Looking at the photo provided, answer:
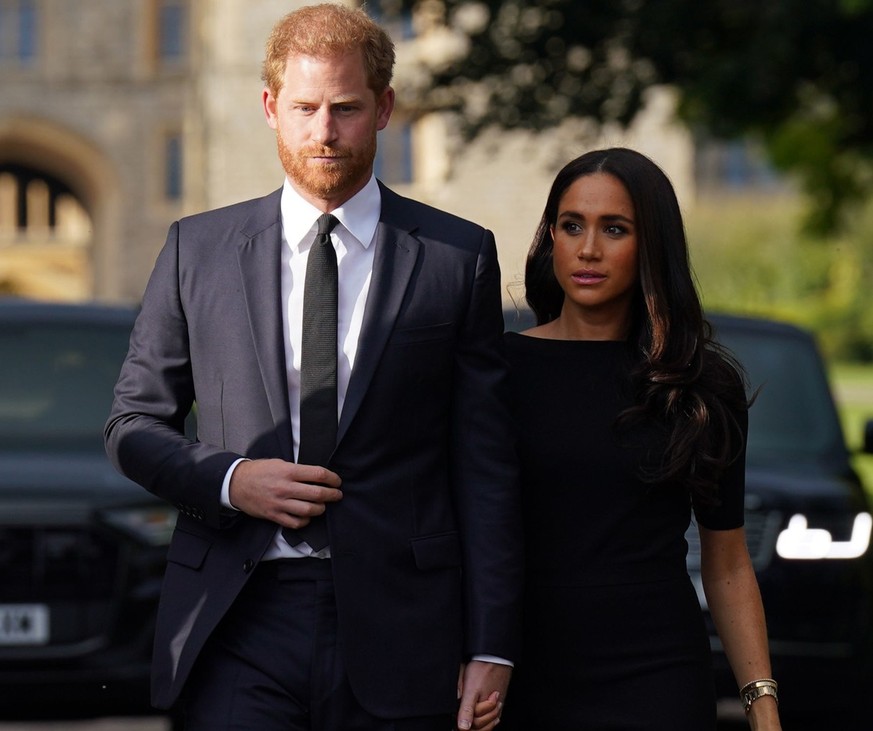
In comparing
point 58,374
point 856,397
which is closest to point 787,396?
point 58,374

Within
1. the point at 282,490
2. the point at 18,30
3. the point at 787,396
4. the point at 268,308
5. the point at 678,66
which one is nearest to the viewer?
the point at 282,490

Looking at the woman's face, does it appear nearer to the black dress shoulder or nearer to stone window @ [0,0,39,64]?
the black dress shoulder

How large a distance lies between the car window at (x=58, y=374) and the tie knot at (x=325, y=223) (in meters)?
3.62

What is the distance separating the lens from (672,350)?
11.4 feet

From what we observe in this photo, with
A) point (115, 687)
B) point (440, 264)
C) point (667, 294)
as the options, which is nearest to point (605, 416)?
point (667, 294)

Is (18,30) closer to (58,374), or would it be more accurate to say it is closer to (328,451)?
(58,374)

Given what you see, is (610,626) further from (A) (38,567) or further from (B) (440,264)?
(A) (38,567)

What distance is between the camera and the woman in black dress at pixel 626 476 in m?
3.35

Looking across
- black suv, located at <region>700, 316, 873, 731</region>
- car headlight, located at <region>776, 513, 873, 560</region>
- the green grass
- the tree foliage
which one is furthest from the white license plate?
the green grass

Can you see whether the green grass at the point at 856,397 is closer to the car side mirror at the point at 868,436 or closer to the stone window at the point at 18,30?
the car side mirror at the point at 868,436

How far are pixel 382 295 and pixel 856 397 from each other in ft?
100

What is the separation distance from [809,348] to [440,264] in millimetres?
4302

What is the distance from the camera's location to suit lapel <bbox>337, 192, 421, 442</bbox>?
3.10 metres

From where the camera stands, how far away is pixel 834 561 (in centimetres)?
633
